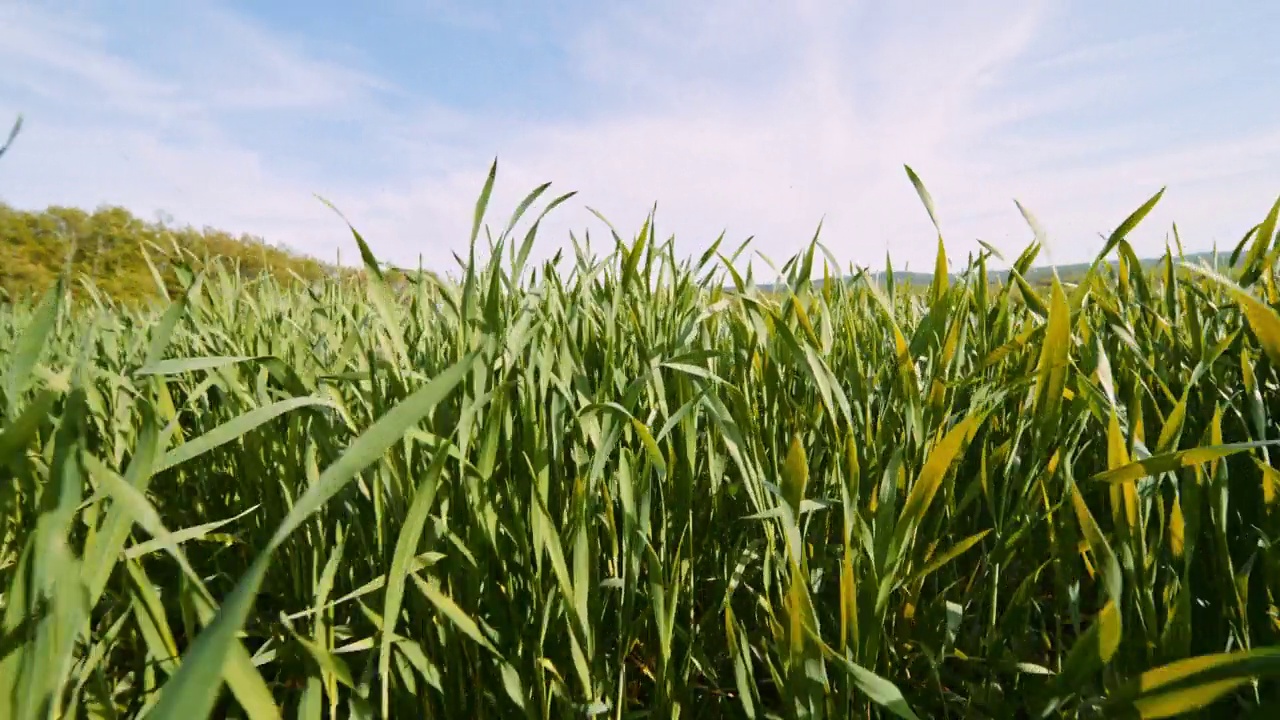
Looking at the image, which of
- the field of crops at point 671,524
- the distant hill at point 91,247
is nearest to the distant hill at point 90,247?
the distant hill at point 91,247

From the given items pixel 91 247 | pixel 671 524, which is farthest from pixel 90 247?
pixel 671 524

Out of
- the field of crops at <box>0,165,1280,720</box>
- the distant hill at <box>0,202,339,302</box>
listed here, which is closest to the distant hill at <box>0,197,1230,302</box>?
the distant hill at <box>0,202,339,302</box>

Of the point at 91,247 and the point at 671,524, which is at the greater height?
the point at 91,247

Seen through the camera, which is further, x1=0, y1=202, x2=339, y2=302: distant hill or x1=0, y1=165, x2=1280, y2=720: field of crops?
x1=0, y1=202, x2=339, y2=302: distant hill

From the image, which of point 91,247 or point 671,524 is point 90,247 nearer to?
point 91,247

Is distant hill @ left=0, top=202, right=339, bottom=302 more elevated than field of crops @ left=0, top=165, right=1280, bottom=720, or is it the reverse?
distant hill @ left=0, top=202, right=339, bottom=302

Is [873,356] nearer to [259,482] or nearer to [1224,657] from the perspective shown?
[1224,657]

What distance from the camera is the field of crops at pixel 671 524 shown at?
45cm

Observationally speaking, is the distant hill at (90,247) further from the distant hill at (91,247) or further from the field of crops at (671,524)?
the field of crops at (671,524)

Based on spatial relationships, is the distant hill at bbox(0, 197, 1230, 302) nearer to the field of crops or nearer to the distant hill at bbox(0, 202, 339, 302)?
the distant hill at bbox(0, 202, 339, 302)

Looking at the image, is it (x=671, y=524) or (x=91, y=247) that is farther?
(x=91, y=247)

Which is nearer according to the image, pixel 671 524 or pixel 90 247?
pixel 671 524

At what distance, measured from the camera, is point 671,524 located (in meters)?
0.76

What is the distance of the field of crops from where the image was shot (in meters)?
0.45
